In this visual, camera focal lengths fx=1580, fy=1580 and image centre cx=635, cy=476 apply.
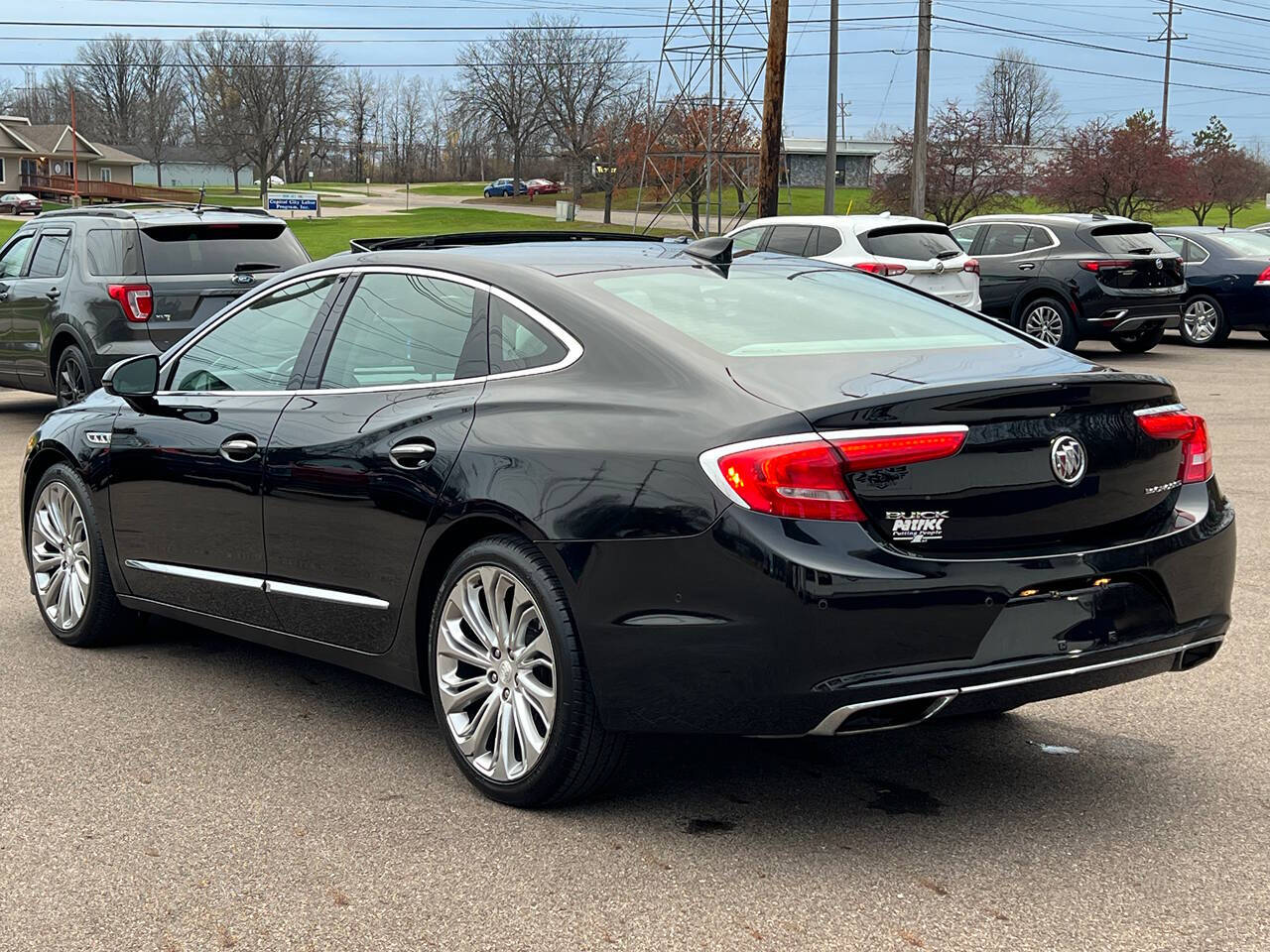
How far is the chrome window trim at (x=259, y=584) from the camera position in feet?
15.8

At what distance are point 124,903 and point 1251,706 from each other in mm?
3621

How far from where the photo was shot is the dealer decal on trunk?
12.4 feet

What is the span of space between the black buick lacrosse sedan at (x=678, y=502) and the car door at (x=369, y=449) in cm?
1

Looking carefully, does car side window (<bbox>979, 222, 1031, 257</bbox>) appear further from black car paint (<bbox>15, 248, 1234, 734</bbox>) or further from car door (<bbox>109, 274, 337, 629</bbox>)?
black car paint (<bbox>15, 248, 1234, 734</bbox>)

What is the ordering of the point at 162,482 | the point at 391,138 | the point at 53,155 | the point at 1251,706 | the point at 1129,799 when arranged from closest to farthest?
the point at 1129,799 < the point at 1251,706 < the point at 162,482 < the point at 53,155 < the point at 391,138

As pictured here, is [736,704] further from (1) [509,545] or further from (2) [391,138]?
(2) [391,138]

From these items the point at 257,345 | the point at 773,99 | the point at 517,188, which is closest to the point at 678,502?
the point at 257,345

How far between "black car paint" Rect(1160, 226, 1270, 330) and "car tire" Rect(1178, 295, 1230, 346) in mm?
84

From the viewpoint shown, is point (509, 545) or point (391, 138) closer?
point (509, 545)

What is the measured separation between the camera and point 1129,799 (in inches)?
172

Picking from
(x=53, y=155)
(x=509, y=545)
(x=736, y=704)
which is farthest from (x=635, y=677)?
(x=53, y=155)

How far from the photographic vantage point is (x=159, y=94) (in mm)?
126250

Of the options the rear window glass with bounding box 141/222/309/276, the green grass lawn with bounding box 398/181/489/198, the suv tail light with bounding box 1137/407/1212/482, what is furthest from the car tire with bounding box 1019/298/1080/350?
the green grass lawn with bounding box 398/181/489/198

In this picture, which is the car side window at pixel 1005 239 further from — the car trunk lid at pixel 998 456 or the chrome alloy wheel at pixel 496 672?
the chrome alloy wheel at pixel 496 672
